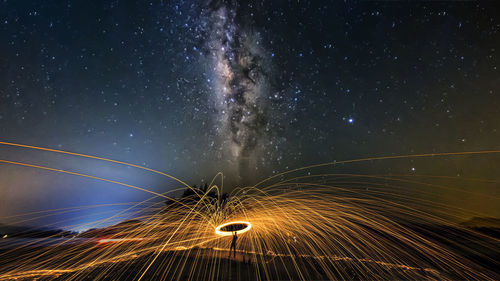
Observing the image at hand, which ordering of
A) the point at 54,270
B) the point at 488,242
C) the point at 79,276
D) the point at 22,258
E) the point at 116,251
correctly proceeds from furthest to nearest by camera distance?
the point at 488,242 → the point at 116,251 → the point at 22,258 → the point at 54,270 → the point at 79,276

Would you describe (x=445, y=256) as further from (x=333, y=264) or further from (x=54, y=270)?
(x=54, y=270)

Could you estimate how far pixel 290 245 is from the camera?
13.3 m

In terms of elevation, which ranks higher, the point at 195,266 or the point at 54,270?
the point at 54,270

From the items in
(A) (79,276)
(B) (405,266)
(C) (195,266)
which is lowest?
(B) (405,266)

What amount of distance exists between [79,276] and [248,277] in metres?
6.48

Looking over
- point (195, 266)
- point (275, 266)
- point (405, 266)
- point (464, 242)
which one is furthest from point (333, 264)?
point (464, 242)

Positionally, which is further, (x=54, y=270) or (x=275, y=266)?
(x=275, y=266)

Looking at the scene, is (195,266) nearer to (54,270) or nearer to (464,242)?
(54,270)

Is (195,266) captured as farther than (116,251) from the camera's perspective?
No

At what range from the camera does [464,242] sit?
53.5 ft

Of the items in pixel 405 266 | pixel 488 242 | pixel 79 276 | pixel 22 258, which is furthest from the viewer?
pixel 488 242

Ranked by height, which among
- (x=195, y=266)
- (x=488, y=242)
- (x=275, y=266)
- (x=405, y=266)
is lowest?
(x=488, y=242)

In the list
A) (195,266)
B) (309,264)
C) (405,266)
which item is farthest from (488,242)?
(195,266)

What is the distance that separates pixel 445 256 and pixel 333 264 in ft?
34.3
